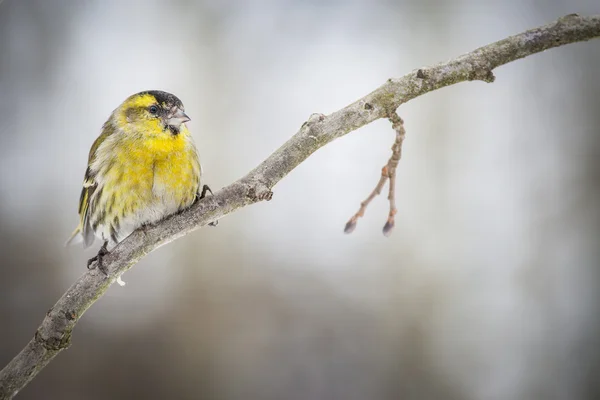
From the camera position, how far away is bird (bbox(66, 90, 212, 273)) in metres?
2.02

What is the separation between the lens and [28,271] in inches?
157

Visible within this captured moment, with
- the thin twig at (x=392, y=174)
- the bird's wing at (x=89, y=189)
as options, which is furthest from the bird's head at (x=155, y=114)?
the thin twig at (x=392, y=174)

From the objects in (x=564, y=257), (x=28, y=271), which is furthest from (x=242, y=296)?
(x=564, y=257)

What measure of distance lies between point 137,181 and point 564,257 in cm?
340

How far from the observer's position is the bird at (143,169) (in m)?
2.02

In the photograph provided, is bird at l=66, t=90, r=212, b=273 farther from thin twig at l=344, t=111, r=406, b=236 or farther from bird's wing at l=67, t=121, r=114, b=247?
thin twig at l=344, t=111, r=406, b=236

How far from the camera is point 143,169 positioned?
2092 mm

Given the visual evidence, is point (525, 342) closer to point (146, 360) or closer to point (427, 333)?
point (427, 333)

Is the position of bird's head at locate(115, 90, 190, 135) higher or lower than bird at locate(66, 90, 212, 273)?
higher

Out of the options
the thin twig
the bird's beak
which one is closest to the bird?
the bird's beak

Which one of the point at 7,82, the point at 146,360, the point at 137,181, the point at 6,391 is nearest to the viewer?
the point at 6,391

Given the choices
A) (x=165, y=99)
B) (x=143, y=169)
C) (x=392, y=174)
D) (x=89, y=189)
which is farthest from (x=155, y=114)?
(x=392, y=174)

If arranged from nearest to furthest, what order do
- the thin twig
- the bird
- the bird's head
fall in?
the thin twig < the bird < the bird's head

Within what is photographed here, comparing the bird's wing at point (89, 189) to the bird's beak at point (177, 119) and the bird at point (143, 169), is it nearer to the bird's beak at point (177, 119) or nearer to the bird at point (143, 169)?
the bird at point (143, 169)
